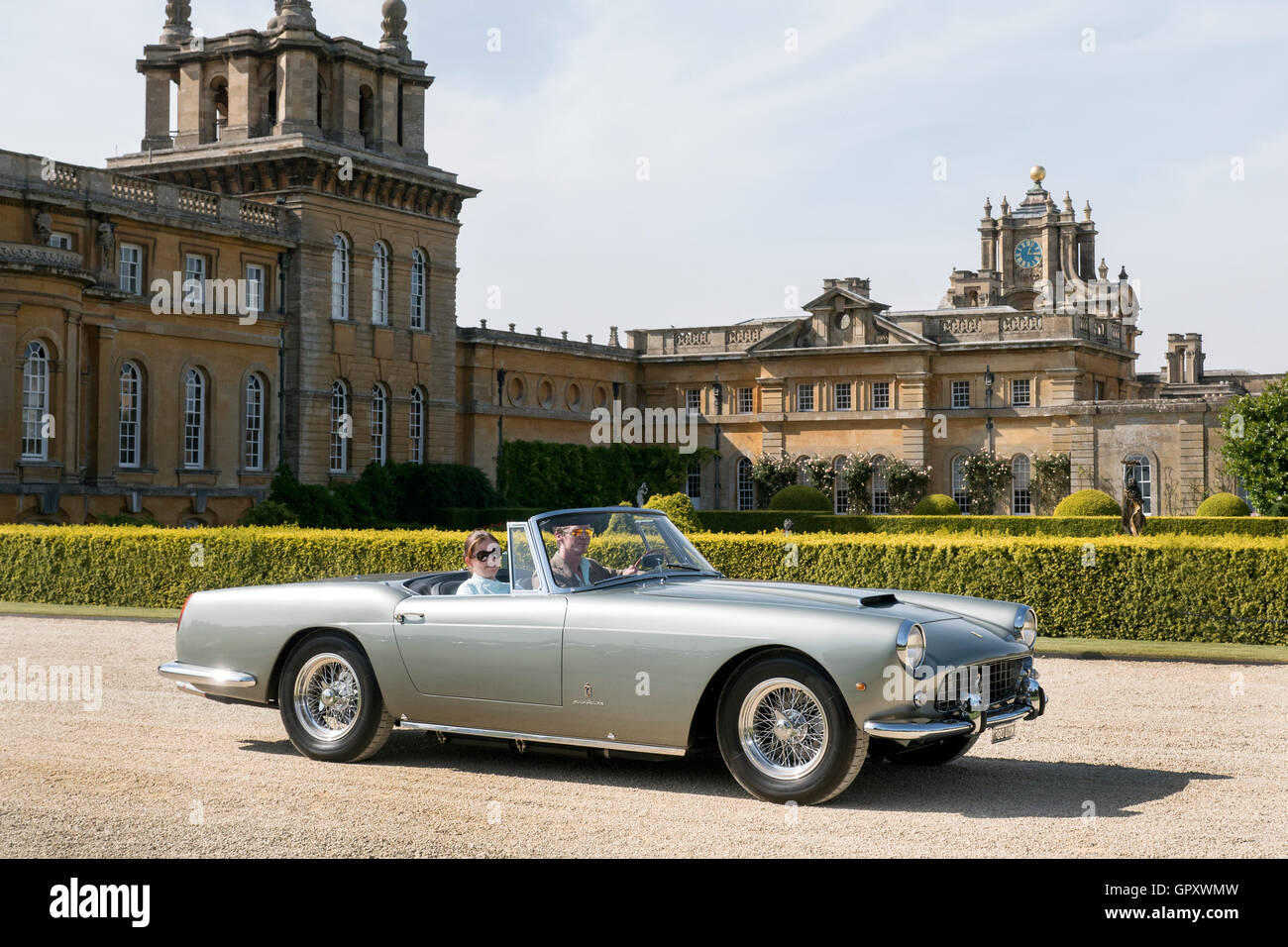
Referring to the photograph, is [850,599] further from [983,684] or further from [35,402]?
[35,402]

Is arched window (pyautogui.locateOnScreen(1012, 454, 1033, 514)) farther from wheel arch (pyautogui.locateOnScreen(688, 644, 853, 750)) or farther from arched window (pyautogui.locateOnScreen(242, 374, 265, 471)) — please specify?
wheel arch (pyautogui.locateOnScreen(688, 644, 853, 750))

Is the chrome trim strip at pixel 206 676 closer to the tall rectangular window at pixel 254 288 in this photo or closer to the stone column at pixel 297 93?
the tall rectangular window at pixel 254 288

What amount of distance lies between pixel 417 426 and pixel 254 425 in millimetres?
6771

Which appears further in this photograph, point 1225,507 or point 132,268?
point 1225,507

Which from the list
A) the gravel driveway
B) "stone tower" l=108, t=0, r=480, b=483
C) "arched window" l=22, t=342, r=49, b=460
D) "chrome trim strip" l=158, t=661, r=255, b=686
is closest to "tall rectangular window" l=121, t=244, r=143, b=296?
"stone tower" l=108, t=0, r=480, b=483

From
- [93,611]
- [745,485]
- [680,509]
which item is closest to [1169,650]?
[680,509]

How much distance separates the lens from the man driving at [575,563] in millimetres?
7562

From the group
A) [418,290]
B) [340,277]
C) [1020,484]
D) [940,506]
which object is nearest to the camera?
[340,277]

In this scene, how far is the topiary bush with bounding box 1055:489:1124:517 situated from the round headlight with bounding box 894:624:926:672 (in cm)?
3445

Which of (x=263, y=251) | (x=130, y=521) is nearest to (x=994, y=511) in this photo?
(x=263, y=251)

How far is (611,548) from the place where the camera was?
7660mm

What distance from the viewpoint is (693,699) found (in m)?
6.77
